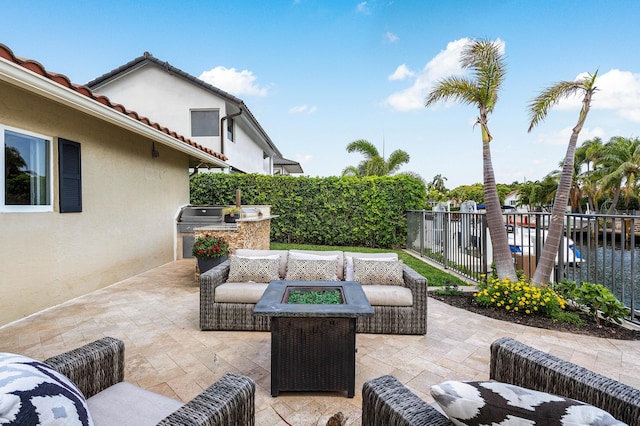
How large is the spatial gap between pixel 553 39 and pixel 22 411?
10899mm

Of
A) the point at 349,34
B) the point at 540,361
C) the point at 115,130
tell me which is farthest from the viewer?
the point at 349,34

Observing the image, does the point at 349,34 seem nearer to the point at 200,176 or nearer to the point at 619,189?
the point at 200,176

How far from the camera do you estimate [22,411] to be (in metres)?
0.85

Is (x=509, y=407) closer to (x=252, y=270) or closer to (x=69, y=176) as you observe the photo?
(x=252, y=270)

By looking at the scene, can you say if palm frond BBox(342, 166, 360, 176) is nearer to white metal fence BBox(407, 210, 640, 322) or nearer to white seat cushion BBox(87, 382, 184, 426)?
white metal fence BBox(407, 210, 640, 322)

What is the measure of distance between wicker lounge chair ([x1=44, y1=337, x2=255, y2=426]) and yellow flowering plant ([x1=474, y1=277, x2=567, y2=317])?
156 inches

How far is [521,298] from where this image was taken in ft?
13.5

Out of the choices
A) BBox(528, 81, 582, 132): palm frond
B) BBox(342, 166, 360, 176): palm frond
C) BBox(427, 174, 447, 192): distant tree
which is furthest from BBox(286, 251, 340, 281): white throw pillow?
BBox(427, 174, 447, 192): distant tree

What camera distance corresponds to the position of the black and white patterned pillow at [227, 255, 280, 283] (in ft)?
12.8

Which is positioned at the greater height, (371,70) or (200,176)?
(371,70)

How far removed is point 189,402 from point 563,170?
5326 millimetres

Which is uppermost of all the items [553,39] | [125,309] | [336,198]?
[553,39]

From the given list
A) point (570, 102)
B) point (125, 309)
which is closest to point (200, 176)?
point (125, 309)

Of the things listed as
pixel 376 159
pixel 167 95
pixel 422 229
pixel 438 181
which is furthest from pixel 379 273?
pixel 438 181
